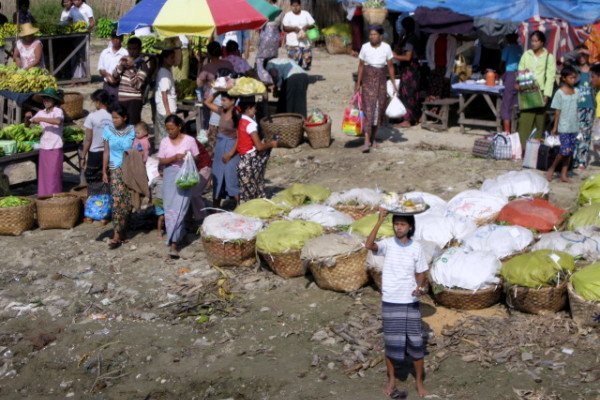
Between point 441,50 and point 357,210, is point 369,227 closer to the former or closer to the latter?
point 357,210

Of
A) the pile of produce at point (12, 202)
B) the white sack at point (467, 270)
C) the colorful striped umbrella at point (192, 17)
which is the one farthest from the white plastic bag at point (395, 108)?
the white sack at point (467, 270)

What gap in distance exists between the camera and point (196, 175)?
30.3 ft

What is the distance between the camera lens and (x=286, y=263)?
870 centimetres

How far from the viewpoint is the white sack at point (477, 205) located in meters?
9.16

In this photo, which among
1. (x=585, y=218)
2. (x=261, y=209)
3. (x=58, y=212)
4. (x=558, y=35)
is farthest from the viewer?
(x=558, y=35)

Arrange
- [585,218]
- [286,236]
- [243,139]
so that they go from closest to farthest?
[286,236] < [585,218] < [243,139]

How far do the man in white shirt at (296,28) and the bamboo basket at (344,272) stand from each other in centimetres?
1085

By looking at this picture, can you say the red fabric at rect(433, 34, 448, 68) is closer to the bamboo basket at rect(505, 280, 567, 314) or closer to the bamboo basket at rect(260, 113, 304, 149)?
the bamboo basket at rect(260, 113, 304, 149)

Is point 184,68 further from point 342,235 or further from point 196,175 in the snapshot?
point 342,235

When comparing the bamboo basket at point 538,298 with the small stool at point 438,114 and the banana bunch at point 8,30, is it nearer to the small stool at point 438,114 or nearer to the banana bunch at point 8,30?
the small stool at point 438,114

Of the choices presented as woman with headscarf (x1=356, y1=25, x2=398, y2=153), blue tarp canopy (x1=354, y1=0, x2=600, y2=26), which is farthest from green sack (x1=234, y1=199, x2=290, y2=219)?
blue tarp canopy (x1=354, y1=0, x2=600, y2=26)

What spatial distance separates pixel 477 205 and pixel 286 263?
6.88 ft

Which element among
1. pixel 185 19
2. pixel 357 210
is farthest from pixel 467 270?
pixel 185 19

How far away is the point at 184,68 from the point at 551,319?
8.94 metres
